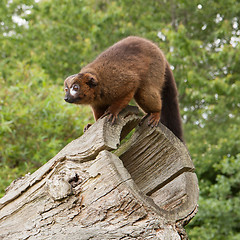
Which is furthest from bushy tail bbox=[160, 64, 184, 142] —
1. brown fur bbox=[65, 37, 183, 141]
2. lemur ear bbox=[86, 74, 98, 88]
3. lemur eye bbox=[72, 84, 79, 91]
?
lemur eye bbox=[72, 84, 79, 91]

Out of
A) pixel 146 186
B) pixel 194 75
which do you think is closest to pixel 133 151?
pixel 146 186

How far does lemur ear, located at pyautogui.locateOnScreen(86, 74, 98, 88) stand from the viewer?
341cm

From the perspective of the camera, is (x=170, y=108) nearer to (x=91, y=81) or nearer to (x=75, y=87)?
(x=91, y=81)

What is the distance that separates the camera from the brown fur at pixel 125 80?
3.37m

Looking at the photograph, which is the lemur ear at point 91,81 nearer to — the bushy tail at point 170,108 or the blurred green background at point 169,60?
the bushy tail at point 170,108

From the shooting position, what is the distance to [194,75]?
28.0 feet

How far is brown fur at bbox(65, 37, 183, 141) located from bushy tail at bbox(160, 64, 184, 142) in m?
0.01

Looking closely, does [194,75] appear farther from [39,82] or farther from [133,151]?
[133,151]

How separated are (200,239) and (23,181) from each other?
5629 millimetres

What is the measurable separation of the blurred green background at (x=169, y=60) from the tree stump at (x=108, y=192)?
6.29ft

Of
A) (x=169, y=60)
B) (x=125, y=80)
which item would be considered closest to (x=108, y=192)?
(x=125, y=80)

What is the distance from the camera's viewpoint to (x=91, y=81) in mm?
3432

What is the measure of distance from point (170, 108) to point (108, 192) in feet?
6.63

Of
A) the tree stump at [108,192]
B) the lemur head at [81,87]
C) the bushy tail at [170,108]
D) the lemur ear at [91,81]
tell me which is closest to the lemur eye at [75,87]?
the lemur head at [81,87]
